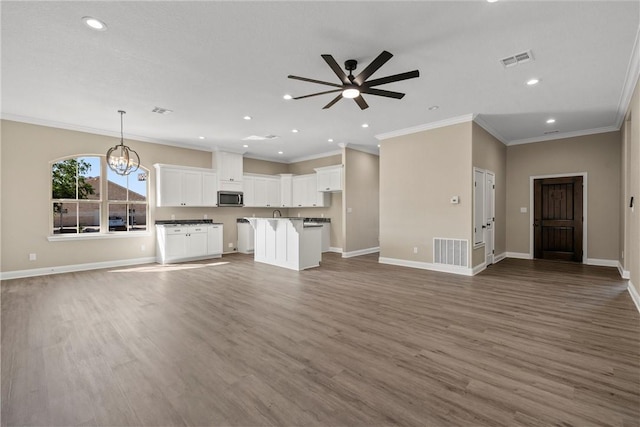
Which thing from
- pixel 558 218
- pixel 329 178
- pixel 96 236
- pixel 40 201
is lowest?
pixel 96 236

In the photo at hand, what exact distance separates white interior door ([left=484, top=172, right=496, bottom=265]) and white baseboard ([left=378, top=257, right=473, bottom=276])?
1.17 meters

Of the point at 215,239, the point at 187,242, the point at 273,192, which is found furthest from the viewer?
the point at 273,192

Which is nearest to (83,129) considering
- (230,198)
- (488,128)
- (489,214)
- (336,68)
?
(230,198)

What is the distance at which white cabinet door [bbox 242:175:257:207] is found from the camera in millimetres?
8734

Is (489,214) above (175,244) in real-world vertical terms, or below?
above

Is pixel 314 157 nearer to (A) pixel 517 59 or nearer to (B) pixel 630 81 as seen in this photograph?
(A) pixel 517 59

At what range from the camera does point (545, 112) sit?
17.1ft

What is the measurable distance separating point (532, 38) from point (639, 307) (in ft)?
11.4

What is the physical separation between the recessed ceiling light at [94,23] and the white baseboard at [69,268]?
5.16 meters

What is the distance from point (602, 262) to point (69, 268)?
1136 cm

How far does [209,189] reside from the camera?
7.82 metres

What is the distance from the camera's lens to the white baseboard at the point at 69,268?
532cm

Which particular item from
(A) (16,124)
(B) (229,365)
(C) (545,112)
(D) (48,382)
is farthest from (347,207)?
(A) (16,124)

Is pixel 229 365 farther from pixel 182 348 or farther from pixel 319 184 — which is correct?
pixel 319 184
